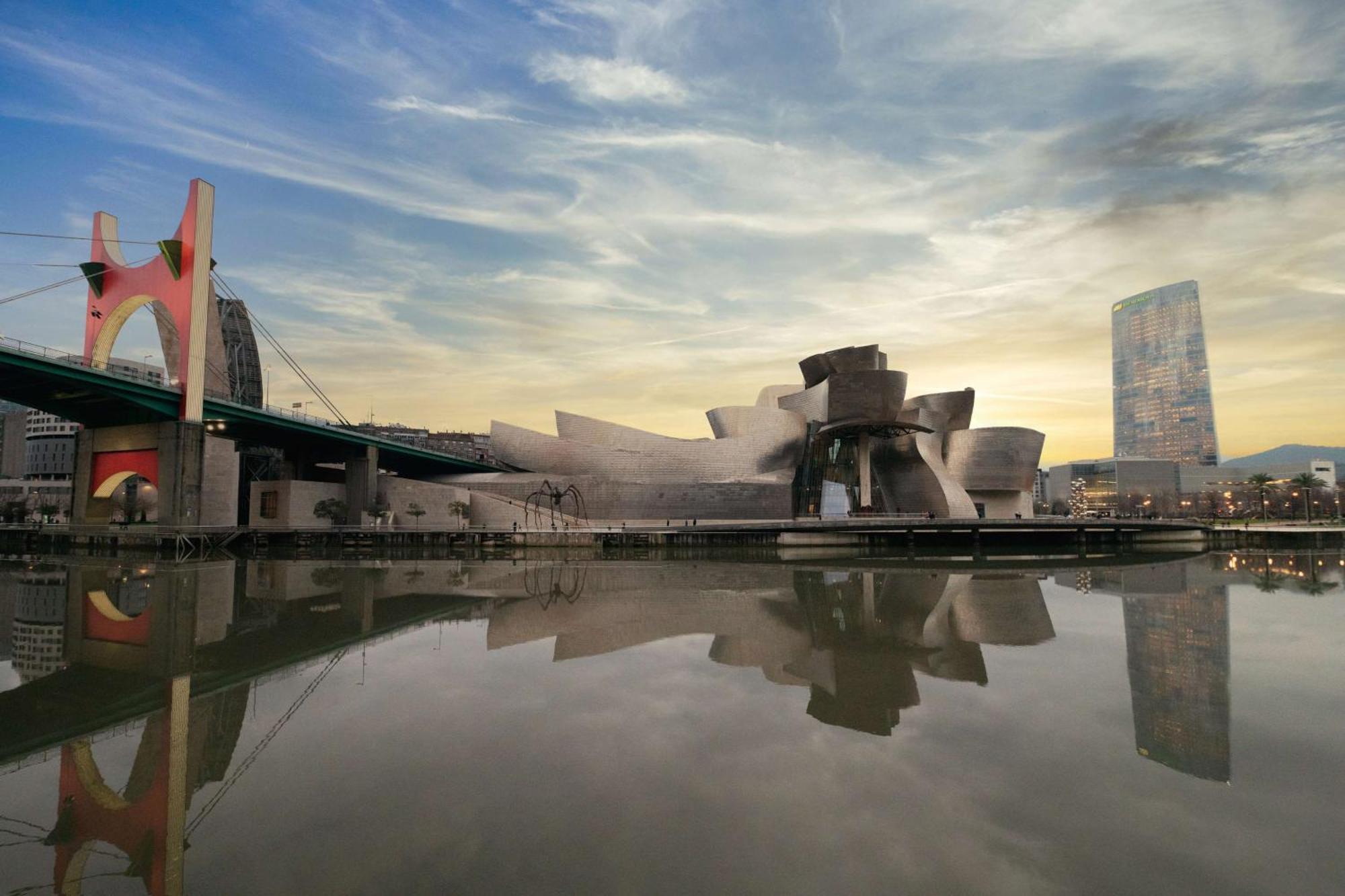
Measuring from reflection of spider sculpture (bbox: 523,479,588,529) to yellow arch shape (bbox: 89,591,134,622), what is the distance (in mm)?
26522

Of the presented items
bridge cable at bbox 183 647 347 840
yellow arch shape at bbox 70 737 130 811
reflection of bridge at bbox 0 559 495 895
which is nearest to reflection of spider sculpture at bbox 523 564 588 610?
reflection of bridge at bbox 0 559 495 895

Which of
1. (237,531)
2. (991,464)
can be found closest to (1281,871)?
(237,531)

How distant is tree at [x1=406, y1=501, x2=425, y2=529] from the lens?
4484 cm

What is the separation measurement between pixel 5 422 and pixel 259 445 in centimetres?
7619

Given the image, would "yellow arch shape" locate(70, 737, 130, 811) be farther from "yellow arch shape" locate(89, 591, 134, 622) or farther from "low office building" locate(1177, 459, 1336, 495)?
"low office building" locate(1177, 459, 1336, 495)

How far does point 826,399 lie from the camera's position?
161ft

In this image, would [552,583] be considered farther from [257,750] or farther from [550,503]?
[550,503]

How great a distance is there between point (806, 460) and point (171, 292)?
126ft

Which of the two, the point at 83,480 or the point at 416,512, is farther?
the point at 416,512

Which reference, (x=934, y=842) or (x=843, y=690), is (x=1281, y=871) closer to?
(x=934, y=842)

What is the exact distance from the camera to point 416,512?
44812 mm

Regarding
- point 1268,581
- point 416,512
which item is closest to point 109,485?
point 416,512

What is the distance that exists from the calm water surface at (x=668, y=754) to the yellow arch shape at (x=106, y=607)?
1.39 feet

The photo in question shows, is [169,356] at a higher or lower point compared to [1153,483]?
higher
